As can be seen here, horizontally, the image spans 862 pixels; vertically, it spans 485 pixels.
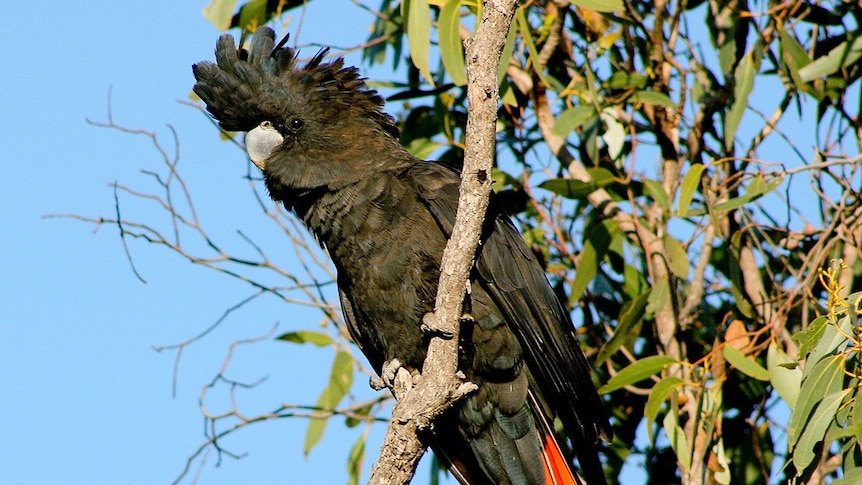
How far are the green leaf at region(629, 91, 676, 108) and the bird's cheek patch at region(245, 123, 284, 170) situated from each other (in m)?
1.29

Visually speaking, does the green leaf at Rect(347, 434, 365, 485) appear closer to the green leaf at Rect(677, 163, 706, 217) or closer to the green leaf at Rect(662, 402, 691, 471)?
the green leaf at Rect(662, 402, 691, 471)

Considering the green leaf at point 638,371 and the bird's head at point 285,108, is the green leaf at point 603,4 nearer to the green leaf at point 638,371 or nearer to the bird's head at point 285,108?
the bird's head at point 285,108

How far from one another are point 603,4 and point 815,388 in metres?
1.36

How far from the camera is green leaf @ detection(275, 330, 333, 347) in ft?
12.7

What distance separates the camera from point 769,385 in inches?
130

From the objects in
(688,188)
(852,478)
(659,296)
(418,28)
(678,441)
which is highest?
(418,28)

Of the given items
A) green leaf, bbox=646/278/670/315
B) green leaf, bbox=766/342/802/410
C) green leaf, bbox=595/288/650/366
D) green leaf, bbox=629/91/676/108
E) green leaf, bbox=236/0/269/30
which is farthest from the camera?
green leaf, bbox=236/0/269/30

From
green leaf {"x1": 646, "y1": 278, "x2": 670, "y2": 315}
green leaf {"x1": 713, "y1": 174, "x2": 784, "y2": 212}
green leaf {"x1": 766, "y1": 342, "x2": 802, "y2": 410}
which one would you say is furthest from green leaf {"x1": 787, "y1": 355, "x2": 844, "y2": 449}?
green leaf {"x1": 646, "y1": 278, "x2": 670, "y2": 315}

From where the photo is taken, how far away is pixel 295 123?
3135 mm

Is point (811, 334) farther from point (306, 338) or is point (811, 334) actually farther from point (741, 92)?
point (306, 338)

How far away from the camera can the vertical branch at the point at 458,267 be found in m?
2.18

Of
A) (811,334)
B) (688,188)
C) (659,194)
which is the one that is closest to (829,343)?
(811,334)

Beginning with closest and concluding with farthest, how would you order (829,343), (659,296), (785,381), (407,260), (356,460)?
(829,343) → (407,260) → (785,381) → (659,296) → (356,460)

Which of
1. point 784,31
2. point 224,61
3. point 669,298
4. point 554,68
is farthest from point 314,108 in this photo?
point 784,31
